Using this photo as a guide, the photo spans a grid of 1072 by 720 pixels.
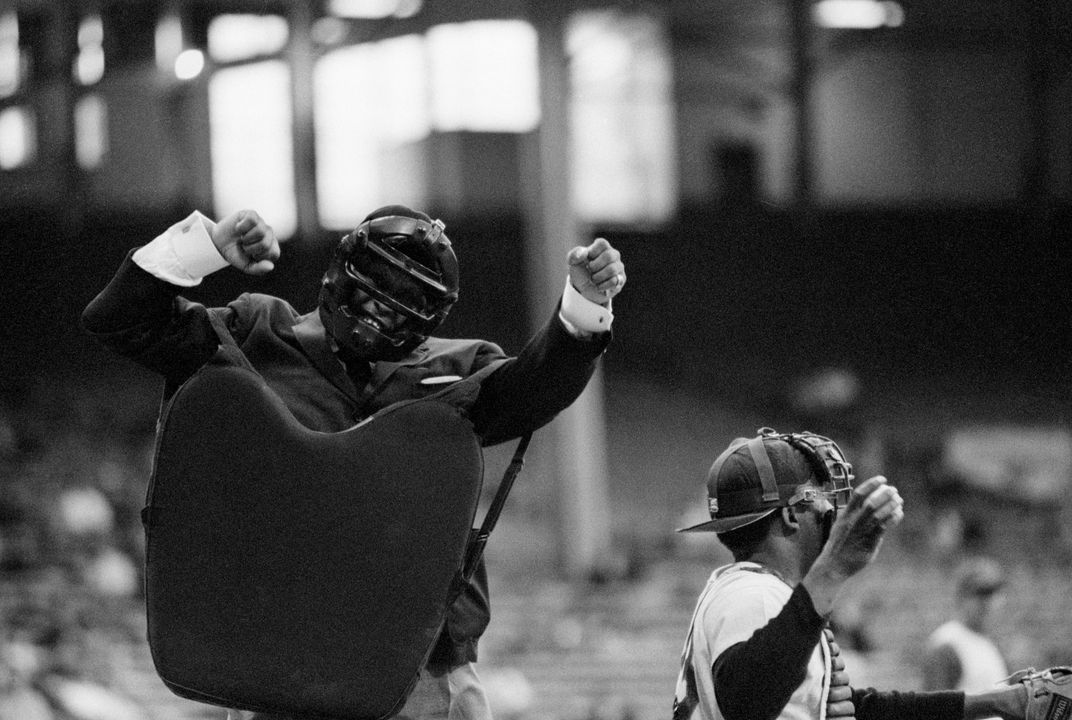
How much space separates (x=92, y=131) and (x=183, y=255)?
53.2 feet

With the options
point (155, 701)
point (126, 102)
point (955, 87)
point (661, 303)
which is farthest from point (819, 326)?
point (155, 701)

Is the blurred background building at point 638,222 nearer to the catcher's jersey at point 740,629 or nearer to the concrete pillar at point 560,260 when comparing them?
the concrete pillar at point 560,260

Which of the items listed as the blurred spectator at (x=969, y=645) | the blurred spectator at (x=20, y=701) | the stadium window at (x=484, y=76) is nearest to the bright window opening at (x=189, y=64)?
the stadium window at (x=484, y=76)

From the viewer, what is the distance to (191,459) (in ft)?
7.16

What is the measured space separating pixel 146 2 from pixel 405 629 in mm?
15145

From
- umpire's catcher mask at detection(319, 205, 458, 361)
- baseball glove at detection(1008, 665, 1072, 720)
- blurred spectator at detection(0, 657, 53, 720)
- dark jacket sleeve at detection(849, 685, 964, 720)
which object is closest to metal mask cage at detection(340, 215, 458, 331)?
umpire's catcher mask at detection(319, 205, 458, 361)

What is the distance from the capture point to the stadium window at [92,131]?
1742 centimetres

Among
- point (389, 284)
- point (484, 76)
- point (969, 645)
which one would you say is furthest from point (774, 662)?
point (484, 76)

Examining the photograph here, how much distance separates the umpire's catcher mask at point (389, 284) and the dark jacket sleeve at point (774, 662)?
671 millimetres

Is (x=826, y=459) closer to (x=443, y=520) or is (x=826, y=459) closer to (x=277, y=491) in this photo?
(x=443, y=520)

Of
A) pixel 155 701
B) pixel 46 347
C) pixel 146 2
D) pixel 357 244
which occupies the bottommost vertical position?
pixel 155 701

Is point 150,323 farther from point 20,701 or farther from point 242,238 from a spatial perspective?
point 20,701

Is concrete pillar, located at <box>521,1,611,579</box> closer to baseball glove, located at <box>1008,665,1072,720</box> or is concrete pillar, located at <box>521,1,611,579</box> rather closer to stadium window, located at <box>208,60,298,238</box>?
stadium window, located at <box>208,60,298,238</box>

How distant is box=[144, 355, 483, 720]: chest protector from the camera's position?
2.12 m
